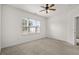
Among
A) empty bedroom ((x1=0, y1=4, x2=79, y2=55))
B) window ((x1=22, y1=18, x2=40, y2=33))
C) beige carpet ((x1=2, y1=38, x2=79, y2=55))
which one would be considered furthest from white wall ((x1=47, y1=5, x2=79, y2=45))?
window ((x1=22, y1=18, x2=40, y2=33))

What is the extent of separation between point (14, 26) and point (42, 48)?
0.84 metres

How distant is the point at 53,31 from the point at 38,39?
44cm

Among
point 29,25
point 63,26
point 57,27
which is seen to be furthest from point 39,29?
point 63,26

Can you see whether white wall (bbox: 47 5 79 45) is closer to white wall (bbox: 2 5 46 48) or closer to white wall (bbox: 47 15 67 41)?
white wall (bbox: 47 15 67 41)

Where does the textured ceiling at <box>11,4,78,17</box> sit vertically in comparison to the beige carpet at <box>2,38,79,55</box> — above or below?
above

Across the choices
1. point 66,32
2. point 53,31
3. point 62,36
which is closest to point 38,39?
point 53,31

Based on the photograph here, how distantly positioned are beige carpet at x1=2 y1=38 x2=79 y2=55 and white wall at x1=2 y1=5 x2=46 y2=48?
12 cm

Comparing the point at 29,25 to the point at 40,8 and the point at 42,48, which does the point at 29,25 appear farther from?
the point at 42,48

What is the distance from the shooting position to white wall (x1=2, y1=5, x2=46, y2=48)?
1.71 meters

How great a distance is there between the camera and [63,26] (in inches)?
76.0

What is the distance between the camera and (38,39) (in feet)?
6.46

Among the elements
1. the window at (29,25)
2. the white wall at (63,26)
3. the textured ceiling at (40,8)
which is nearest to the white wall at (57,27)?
the white wall at (63,26)

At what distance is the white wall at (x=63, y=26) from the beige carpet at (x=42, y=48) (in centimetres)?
15

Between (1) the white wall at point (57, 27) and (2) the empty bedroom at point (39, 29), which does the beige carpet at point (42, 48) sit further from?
(1) the white wall at point (57, 27)
